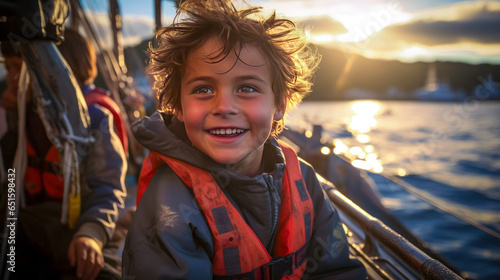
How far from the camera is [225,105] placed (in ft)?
4.07

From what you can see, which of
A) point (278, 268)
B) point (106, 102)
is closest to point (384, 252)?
point (278, 268)

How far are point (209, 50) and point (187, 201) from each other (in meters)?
0.69

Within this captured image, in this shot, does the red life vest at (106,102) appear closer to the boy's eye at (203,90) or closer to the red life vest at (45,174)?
the red life vest at (45,174)

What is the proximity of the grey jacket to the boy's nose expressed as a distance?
0.22 meters

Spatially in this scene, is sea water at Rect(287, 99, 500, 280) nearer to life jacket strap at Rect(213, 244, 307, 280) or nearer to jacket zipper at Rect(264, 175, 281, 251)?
jacket zipper at Rect(264, 175, 281, 251)

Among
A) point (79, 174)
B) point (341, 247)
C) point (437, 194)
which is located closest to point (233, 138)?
point (341, 247)

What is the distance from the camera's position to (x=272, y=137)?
5.63 feet

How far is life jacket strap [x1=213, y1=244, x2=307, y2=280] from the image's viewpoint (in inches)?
49.7

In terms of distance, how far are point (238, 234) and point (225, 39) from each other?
0.89 m

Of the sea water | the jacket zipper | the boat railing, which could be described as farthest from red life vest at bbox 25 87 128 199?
the boat railing

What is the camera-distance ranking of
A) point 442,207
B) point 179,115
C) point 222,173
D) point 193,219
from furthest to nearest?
point 442,207
point 179,115
point 222,173
point 193,219

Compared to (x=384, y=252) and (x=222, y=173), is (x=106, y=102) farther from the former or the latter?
(x=384, y=252)

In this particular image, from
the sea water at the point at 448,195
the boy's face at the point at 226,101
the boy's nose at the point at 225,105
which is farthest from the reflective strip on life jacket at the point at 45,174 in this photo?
the sea water at the point at 448,195

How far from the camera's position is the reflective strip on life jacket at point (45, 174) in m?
1.81
